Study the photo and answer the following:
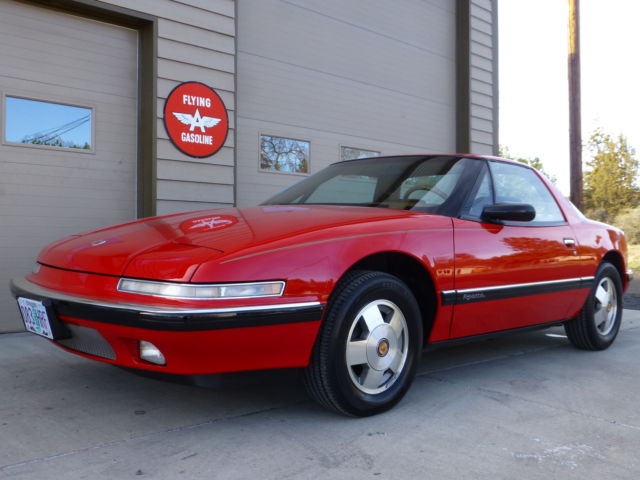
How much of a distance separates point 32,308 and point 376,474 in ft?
5.57

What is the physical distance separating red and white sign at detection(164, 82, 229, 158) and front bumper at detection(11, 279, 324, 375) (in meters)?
3.27

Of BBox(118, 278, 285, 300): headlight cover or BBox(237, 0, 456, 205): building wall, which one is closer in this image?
BBox(118, 278, 285, 300): headlight cover

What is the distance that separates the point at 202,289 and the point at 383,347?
0.92m

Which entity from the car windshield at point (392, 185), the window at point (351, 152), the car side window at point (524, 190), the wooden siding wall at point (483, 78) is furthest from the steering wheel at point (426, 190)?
the wooden siding wall at point (483, 78)

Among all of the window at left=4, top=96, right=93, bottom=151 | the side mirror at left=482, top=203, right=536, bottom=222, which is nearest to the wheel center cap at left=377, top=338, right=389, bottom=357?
the side mirror at left=482, top=203, right=536, bottom=222

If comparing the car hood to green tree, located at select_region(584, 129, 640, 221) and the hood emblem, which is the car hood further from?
green tree, located at select_region(584, 129, 640, 221)

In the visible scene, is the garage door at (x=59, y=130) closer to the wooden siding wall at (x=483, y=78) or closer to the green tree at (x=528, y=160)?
the wooden siding wall at (x=483, y=78)

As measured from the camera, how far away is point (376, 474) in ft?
6.83

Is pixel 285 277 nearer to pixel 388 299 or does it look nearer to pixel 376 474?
pixel 388 299

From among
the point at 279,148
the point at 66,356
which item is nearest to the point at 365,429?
the point at 66,356

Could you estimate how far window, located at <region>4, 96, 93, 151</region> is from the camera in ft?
15.8

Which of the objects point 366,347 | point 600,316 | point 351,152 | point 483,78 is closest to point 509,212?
point 366,347

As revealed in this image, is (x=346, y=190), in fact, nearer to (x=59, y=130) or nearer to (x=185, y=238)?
(x=185, y=238)

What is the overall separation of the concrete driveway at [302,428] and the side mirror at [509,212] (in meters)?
0.92
